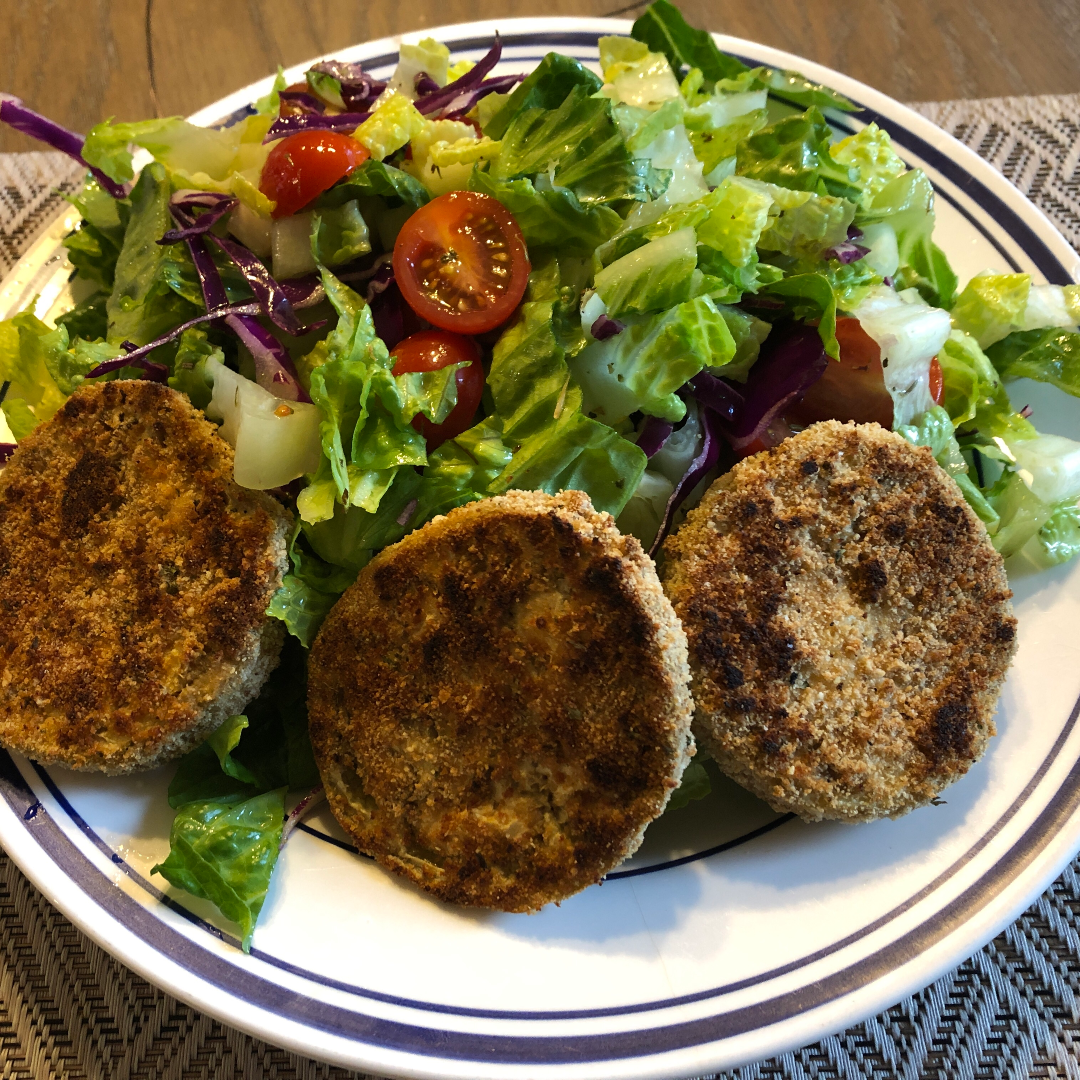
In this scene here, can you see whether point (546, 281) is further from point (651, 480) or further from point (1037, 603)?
point (1037, 603)

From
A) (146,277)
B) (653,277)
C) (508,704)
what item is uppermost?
(146,277)

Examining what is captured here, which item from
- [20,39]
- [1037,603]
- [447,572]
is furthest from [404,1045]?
[20,39]

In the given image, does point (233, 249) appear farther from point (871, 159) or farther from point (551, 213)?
point (871, 159)

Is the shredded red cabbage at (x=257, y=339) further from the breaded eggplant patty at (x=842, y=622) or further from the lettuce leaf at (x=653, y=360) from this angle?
the breaded eggplant patty at (x=842, y=622)

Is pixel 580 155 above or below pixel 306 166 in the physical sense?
below

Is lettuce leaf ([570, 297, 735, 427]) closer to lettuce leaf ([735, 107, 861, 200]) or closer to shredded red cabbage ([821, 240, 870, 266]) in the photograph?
shredded red cabbage ([821, 240, 870, 266])

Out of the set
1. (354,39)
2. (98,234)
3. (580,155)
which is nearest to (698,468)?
(580,155)
